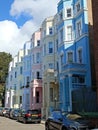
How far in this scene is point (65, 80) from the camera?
31922 millimetres

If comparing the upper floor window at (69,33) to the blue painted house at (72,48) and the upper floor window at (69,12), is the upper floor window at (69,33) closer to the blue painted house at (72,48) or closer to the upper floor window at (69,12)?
the blue painted house at (72,48)

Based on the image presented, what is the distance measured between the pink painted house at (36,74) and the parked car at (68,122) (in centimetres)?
2629

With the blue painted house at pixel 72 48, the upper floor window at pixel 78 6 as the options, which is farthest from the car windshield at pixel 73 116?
the upper floor window at pixel 78 6

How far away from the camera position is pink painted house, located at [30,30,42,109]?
44094mm

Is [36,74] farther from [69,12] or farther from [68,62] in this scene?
[68,62]

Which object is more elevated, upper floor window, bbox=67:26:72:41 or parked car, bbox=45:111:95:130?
upper floor window, bbox=67:26:72:41

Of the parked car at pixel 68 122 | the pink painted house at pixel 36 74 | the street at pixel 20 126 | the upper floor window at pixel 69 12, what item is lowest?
the street at pixel 20 126

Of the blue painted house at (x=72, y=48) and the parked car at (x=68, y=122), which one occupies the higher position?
the blue painted house at (x=72, y=48)

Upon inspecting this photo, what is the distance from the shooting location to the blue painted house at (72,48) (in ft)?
100

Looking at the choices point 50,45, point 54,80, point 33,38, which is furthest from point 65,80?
point 33,38

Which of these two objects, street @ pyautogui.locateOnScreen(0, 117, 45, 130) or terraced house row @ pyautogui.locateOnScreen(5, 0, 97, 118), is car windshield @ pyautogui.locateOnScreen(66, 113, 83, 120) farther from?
terraced house row @ pyautogui.locateOnScreen(5, 0, 97, 118)

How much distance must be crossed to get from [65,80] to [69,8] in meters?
9.52

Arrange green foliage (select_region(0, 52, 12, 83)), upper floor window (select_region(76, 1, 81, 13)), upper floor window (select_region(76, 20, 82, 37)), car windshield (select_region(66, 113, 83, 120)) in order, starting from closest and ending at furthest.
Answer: car windshield (select_region(66, 113, 83, 120)) < upper floor window (select_region(76, 20, 82, 37)) < upper floor window (select_region(76, 1, 81, 13)) < green foliage (select_region(0, 52, 12, 83))

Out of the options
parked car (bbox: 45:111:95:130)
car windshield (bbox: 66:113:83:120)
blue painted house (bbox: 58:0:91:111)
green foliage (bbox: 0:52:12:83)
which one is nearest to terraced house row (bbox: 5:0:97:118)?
blue painted house (bbox: 58:0:91:111)
